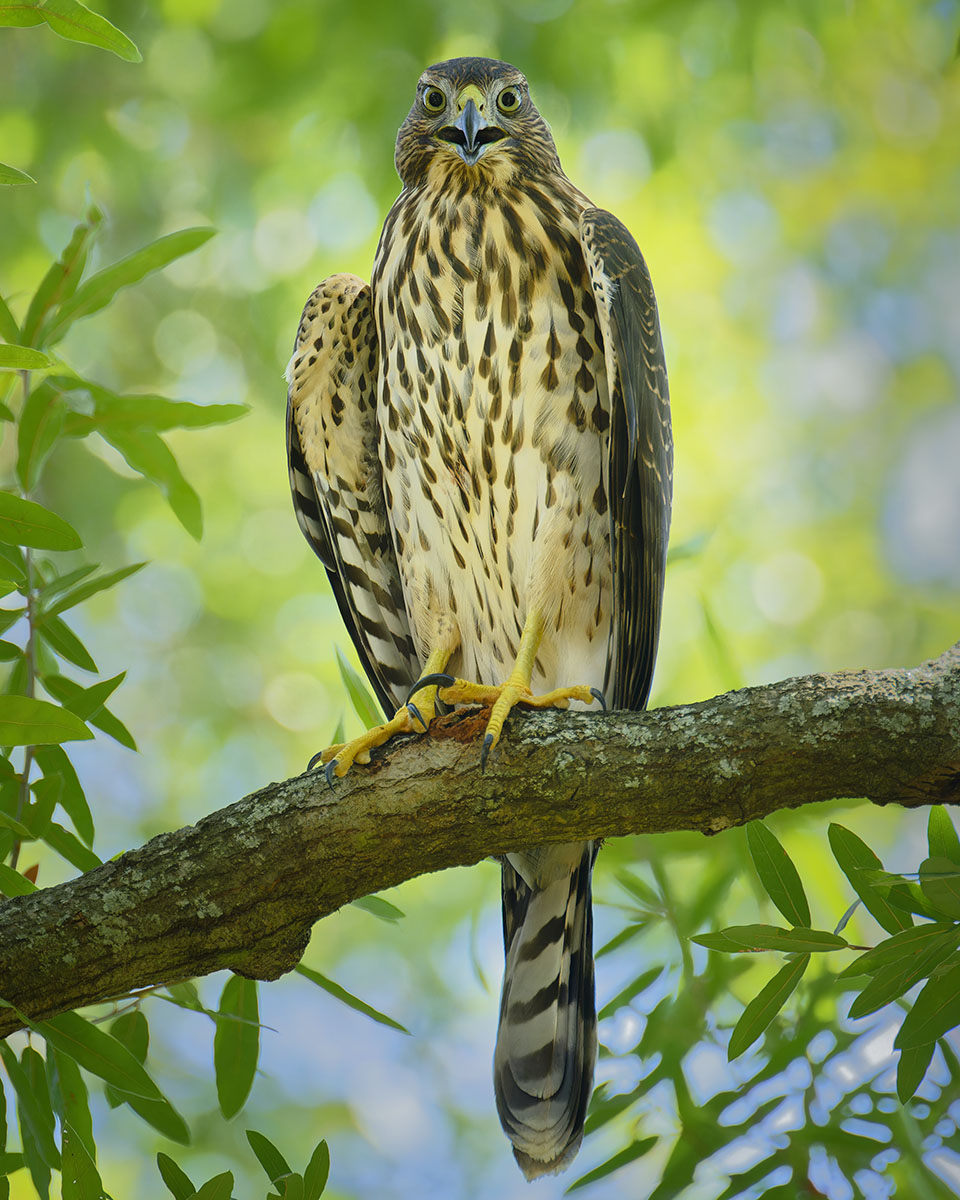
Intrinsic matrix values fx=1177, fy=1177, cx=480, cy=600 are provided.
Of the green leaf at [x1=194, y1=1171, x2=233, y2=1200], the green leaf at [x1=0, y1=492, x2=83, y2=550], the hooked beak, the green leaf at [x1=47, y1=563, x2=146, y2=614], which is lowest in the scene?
the green leaf at [x1=194, y1=1171, x2=233, y2=1200]

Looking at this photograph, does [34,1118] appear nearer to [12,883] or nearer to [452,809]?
[12,883]

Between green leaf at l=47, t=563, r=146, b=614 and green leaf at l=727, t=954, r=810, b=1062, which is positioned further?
green leaf at l=47, t=563, r=146, b=614

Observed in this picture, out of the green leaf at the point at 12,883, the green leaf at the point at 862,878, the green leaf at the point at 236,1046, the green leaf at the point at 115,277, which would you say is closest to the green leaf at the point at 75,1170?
the green leaf at the point at 12,883

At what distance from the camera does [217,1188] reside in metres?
1.79

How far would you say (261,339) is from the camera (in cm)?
624

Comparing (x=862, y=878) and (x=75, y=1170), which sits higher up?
(x=862, y=878)

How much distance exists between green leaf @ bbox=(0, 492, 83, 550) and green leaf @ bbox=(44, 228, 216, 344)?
69cm

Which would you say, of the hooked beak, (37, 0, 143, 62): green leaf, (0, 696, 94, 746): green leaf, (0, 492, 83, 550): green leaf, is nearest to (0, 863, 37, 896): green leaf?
(0, 696, 94, 746): green leaf

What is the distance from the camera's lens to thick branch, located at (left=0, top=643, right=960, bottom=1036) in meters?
2.01

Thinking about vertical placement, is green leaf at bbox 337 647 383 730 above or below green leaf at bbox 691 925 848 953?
above

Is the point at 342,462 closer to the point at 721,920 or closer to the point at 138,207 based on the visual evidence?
the point at 721,920

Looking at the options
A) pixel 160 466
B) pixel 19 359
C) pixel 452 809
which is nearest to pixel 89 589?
pixel 160 466

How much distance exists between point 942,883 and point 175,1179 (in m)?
1.28

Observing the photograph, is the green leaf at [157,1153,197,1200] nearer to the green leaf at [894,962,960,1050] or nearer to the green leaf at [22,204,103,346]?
the green leaf at [894,962,960,1050]
